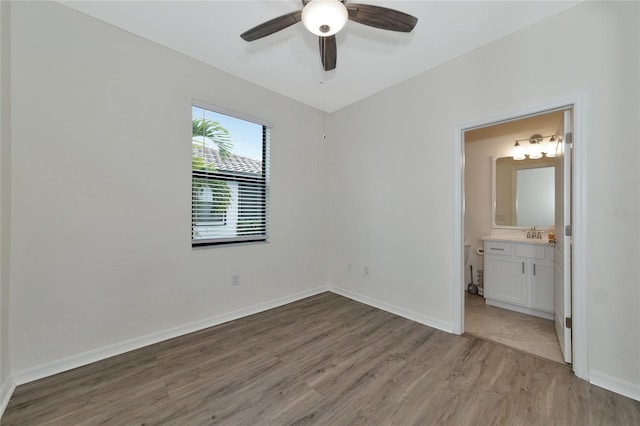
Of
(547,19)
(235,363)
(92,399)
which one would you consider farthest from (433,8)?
(92,399)

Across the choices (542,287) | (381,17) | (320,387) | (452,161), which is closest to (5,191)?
(320,387)

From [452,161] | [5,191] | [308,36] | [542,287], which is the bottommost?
[542,287]

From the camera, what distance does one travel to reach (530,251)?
3016 millimetres

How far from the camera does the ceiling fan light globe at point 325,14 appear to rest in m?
1.53

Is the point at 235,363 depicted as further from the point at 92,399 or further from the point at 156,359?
the point at 92,399

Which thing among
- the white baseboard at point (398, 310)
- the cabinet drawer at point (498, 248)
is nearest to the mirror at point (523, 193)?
the cabinet drawer at point (498, 248)

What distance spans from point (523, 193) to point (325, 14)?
3537 mm

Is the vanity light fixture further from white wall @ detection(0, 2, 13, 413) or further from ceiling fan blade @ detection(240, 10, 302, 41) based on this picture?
white wall @ detection(0, 2, 13, 413)

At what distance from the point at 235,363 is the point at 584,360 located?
8.56ft

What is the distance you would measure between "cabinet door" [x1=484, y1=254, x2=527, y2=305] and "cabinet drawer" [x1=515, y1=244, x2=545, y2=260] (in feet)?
0.34

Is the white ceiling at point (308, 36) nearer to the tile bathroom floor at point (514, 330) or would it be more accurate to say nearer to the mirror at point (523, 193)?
the mirror at point (523, 193)

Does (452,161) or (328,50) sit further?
(452,161)

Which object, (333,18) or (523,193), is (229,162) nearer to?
(333,18)

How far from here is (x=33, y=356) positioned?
1861 mm
